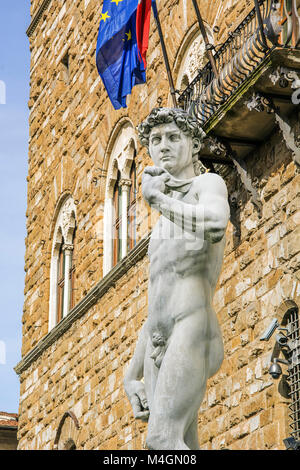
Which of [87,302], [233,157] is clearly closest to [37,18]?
[87,302]

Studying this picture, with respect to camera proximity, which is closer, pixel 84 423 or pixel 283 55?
pixel 283 55

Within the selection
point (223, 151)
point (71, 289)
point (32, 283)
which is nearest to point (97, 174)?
point (71, 289)

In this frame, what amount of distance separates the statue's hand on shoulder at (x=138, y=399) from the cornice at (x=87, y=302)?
8.46 metres

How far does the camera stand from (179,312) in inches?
222

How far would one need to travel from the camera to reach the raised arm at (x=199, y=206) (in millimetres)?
5605

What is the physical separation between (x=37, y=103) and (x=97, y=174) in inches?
198

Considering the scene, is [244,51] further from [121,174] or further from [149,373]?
[149,373]

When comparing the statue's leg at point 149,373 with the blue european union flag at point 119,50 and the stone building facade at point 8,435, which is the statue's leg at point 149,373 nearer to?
the blue european union flag at point 119,50

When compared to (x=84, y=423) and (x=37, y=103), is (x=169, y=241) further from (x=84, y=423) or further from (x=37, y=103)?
(x=37, y=103)

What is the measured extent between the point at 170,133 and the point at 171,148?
0.09 m

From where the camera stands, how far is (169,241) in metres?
5.82

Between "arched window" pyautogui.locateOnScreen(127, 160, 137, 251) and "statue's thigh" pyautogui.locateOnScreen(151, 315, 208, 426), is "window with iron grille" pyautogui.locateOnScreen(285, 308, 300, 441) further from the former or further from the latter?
"arched window" pyautogui.locateOnScreen(127, 160, 137, 251)

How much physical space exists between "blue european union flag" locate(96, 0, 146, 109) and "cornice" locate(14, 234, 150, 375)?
81.7 inches

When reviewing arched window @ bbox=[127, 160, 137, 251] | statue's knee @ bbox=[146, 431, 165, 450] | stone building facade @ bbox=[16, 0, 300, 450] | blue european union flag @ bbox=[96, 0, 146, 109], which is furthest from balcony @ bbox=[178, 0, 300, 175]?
statue's knee @ bbox=[146, 431, 165, 450]
